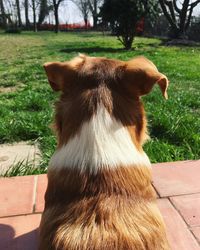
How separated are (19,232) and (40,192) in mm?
580

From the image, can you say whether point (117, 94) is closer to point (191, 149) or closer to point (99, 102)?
point (99, 102)

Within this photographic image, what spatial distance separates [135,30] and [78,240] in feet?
49.6

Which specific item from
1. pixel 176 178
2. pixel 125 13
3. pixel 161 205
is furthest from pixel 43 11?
pixel 161 205

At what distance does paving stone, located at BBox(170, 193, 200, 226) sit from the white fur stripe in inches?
49.7

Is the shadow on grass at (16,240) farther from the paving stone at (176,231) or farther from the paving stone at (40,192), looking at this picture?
the paving stone at (176,231)

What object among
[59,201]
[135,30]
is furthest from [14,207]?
[135,30]

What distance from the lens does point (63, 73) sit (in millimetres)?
2080

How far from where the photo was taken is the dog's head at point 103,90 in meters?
1.93

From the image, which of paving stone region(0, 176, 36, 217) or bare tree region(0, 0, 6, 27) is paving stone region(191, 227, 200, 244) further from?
bare tree region(0, 0, 6, 27)

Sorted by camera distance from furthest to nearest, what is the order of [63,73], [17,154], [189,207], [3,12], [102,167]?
[3,12] → [17,154] → [189,207] → [63,73] → [102,167]

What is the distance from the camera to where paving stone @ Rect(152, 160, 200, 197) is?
3361 mm

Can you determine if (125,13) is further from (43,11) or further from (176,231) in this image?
(43,11)

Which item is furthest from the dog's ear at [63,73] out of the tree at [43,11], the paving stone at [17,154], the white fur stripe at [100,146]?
the tree at [43,11]

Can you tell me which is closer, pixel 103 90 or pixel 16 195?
pixel 103 90
